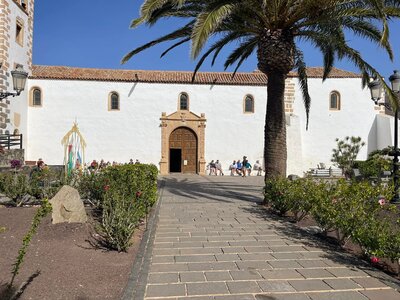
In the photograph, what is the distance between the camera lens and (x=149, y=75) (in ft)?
78.3

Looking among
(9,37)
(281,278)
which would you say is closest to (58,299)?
(281,278)

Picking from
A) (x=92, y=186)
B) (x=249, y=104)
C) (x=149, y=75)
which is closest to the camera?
(x=92, y=186)

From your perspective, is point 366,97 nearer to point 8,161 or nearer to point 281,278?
point 8,161

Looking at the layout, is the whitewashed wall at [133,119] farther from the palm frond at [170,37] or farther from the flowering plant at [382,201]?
the flowering plant at [382,201]

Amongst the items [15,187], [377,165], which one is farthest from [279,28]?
[15,187]

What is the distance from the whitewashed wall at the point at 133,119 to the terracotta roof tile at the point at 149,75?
1.10ft

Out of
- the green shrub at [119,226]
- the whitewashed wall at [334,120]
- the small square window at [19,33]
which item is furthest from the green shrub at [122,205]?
the whitewashed wall at [334,120]

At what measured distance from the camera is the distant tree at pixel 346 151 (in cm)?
2205

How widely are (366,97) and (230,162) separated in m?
10.6

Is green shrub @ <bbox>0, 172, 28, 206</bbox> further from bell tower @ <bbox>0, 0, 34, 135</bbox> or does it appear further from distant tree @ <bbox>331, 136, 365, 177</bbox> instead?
distant tree @ <bbox>331, 136, 365, 177</bbox>

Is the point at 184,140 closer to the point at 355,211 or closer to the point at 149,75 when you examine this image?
the point at 149,75

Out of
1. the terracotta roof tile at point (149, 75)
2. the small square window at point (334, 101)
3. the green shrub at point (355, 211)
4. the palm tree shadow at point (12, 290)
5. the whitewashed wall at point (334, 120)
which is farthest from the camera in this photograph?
the small square window at point (334, 101)

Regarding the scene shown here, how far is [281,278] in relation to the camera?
3.90 m

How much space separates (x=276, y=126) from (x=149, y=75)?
16414mm
